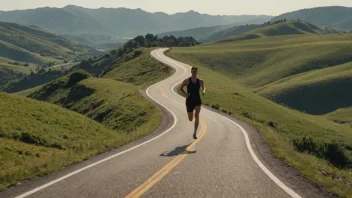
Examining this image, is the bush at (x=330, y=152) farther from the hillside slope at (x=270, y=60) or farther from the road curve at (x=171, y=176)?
the hillside slope at (x=270, y=60)

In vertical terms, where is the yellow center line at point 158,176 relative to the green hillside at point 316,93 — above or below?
above

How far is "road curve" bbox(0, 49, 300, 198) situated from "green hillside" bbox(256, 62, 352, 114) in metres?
76.8

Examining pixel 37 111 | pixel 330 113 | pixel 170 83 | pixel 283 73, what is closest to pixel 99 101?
pixel 170 83

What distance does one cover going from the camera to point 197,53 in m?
128

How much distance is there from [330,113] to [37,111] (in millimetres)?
74380

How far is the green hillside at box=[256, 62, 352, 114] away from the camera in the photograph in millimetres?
87812

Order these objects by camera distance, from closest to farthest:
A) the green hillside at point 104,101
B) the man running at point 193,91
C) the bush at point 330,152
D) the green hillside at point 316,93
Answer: the man running at point 193,91 < the bush at point 330,152 < the green hillside at point 104,101 < the green hillside at point 316,93

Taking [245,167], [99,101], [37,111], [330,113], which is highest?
[245,167]

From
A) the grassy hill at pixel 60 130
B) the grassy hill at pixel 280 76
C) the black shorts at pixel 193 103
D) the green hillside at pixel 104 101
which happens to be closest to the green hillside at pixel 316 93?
the grassy hill at pixel 280 76

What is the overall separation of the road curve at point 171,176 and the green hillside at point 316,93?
3026 inches

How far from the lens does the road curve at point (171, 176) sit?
812cm

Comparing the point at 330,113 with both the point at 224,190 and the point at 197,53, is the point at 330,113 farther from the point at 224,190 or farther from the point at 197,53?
the point at 224,190

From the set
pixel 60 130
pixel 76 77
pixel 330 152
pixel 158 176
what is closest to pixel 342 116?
pixel 330 152

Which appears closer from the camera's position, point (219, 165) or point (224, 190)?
point (224, 190)
